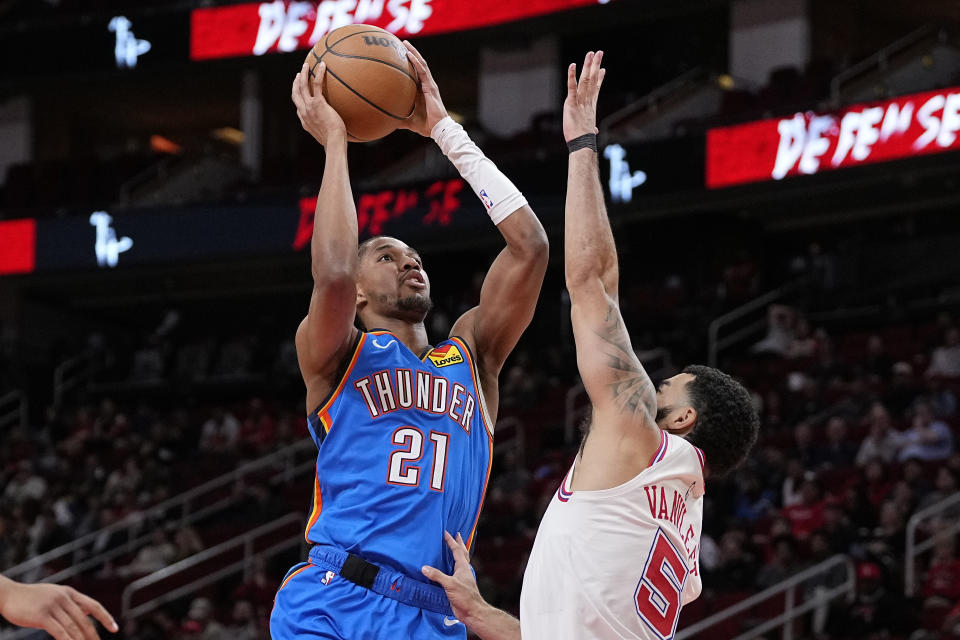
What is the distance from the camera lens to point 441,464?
4508 mm

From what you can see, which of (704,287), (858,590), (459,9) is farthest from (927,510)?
(459,9)

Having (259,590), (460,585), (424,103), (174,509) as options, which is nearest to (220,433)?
(174,509)

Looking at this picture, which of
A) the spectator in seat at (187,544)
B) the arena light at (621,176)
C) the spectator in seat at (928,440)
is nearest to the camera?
the spectator in seat at (928,440)

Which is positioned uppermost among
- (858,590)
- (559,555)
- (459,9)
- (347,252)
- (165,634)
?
(459,9)

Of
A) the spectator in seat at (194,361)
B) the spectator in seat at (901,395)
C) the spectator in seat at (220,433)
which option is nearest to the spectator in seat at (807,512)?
the spectator in seat at (901,395)

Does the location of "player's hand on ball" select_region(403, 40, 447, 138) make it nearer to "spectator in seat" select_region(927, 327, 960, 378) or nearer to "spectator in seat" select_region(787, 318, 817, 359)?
"spectator in seat" select_region(927, 327, 960, 378)

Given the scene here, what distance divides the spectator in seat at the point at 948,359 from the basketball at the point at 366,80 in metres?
9.82

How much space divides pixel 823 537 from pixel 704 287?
28.5 ft

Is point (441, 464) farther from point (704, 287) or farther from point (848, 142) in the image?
point (704, 287)

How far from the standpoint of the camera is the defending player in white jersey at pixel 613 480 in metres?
3.74

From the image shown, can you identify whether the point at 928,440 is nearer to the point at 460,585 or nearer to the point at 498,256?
the point at 498,256

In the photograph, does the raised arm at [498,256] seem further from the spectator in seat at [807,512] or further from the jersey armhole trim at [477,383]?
the spectator in seat at [807,512]

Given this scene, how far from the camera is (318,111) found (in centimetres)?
469

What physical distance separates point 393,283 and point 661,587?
154cm
